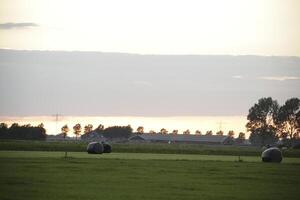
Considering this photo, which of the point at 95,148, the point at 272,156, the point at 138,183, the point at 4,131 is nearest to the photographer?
the point at 138,183

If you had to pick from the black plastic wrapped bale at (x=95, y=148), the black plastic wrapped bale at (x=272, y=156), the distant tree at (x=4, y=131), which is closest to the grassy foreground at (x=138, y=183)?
the black plastic wrapped bale at (x=272, y=156)

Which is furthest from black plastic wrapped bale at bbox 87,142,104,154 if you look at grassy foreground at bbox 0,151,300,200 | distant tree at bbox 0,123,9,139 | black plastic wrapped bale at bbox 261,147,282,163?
distant tree at bbox 0,123,9,139

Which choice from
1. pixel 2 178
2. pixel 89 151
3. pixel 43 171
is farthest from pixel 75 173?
pixel 89 151

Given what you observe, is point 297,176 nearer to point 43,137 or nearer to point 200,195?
point 200,195

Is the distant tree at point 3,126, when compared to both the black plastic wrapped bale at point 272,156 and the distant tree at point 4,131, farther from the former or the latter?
the black plastic wrapped bale at point 272,156

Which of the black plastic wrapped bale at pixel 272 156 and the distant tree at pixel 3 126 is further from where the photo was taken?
the distant tree at pixel 3 126

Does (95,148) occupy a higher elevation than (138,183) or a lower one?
higher

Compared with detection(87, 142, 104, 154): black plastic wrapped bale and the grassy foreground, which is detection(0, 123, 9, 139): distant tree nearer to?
detection(87, 142, 104, 154): black plastic wrapped bale

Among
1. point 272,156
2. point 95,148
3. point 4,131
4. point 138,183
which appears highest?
point 4,131

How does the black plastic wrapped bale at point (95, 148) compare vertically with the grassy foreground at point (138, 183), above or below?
above

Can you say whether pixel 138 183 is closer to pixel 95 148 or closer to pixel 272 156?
pixel 272 156

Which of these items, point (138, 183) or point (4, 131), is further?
point (4, 131)

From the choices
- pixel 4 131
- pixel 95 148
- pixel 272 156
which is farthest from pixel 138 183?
pixel 4 131

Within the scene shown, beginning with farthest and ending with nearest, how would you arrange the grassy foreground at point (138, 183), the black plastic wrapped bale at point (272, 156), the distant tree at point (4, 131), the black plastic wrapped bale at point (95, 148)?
the distant tree at point (4, 131), the black plastic wrapped bale at point (95, 148), the black plastic wrapped bale at point (272, 156), the grassy foreground at point (138, 183)
